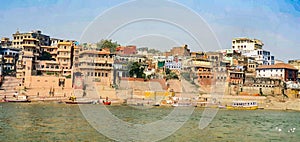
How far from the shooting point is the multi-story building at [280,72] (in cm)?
4281

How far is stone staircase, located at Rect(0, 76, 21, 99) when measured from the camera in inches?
1252

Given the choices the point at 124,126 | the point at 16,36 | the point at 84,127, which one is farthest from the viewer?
the point at 16,36

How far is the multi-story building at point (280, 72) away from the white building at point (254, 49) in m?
5.89

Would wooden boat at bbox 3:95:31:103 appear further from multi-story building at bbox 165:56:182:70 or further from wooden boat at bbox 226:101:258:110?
wooden boat at bbox 226:101:258:110

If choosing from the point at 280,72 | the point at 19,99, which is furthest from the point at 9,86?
the point at 280,72

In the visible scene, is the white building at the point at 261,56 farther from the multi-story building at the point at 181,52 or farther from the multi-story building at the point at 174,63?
the multi-story building at the point at 174,63

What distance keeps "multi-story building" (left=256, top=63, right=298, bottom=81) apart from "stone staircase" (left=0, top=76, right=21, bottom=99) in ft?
88.1

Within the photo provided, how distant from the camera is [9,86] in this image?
108 ft

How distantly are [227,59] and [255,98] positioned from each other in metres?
8.92

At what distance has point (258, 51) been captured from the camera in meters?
51.6

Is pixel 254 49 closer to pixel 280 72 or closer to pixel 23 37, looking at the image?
pixel 280 72

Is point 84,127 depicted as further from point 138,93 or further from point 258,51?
point 258,51

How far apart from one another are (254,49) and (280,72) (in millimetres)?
10233

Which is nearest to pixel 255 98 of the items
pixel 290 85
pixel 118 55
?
pixel 290 85
